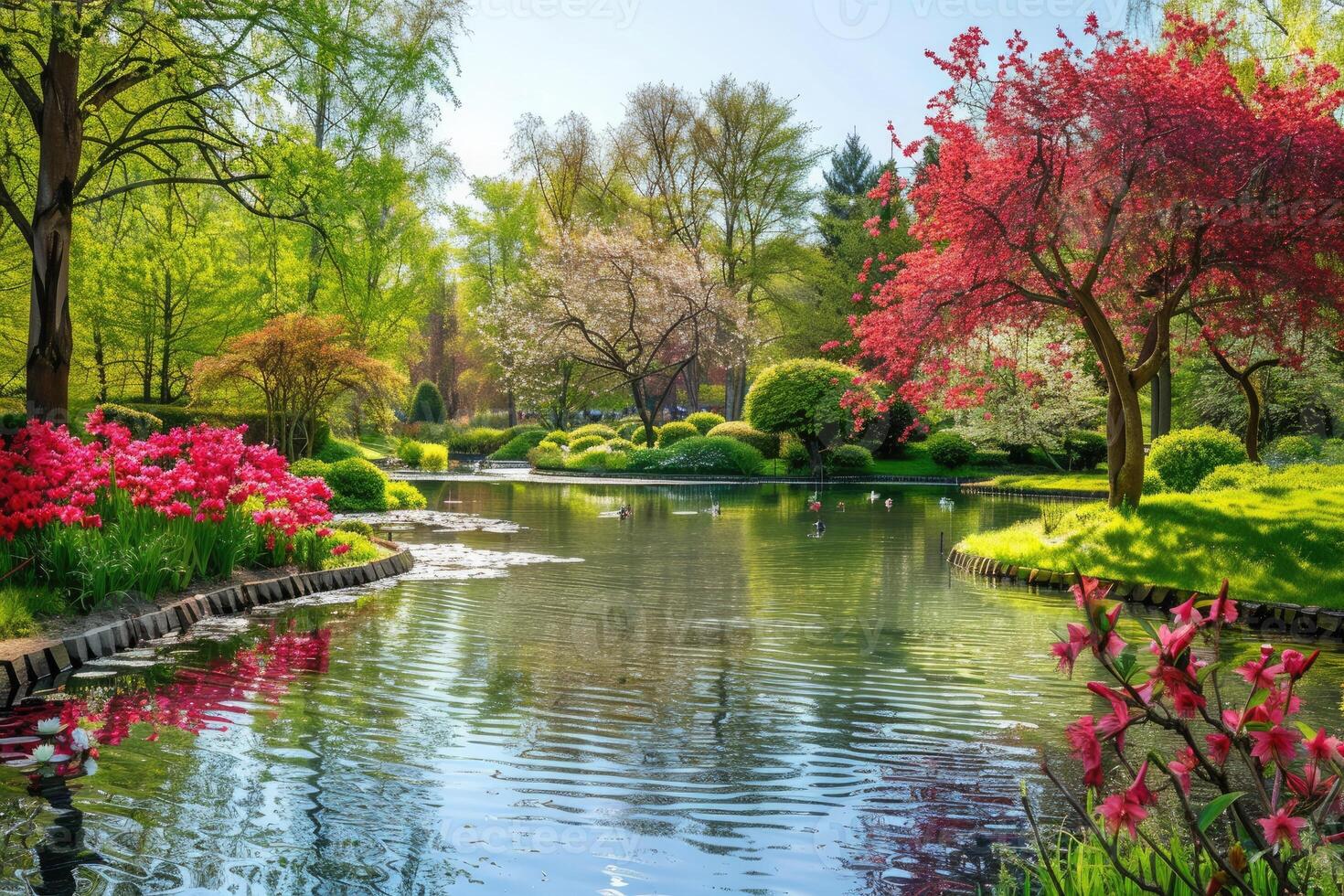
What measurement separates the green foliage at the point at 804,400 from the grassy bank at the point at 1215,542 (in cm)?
2119

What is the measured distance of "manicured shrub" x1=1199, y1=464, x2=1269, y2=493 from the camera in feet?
58.0

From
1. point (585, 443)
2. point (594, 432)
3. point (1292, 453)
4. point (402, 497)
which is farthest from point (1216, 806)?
point (594, 432)

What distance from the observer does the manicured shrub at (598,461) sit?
39000mm

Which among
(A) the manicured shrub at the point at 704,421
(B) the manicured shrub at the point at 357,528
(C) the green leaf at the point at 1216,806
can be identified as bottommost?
(B) the manicured shrub at the point at 357,528

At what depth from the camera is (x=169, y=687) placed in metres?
7.61

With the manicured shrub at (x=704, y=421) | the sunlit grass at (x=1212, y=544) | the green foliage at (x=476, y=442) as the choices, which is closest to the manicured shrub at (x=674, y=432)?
the manicured shrub at (x=704, y=421)

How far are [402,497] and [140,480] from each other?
1420cm

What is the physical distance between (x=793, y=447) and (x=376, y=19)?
2063cm

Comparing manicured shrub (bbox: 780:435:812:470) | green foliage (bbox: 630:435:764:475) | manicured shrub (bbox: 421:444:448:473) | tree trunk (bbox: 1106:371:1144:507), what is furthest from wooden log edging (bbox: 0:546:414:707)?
manicured shrub (bbox: 421:444:448:473)

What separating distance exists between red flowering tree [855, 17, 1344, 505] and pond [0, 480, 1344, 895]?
13.7ft

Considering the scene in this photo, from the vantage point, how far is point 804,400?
3816 centimetres

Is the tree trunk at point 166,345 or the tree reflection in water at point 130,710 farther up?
the tree trunk at point 166,345

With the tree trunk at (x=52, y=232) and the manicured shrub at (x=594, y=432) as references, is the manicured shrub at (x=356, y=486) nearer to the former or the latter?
the tree trunk at (x=52, y=232)

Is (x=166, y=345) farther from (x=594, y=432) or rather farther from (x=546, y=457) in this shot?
(x=594, y=432)
